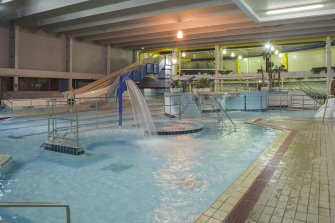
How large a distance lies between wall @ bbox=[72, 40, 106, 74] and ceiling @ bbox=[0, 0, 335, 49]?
89 centimetres

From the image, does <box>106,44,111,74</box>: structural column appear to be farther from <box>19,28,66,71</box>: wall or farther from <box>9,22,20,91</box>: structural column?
<box>9,22,20,91</box>: structural column

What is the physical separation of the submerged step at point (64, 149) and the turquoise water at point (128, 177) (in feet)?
0.50

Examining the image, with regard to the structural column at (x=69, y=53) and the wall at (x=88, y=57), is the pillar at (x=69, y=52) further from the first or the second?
the wall at (x=88, y=57)

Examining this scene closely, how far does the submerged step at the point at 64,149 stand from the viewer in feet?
19.0

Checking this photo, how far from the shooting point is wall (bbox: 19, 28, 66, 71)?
60.2 ft

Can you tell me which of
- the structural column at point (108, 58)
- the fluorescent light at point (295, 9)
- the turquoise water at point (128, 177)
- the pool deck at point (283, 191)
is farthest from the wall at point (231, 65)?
the pool deck at point (283, 191)

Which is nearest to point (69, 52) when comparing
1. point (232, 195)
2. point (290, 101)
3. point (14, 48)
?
point (14, 48)

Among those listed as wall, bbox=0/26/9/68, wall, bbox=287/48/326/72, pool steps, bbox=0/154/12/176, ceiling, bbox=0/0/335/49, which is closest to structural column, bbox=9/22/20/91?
wall, bbox=0/26/9/68

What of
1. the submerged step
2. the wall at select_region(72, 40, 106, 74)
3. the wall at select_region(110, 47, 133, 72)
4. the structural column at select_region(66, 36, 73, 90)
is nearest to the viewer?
the submerged step

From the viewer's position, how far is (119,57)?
26.7 metres

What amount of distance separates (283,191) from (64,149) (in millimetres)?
4511

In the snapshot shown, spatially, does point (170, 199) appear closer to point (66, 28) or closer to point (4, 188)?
point (4, 188)

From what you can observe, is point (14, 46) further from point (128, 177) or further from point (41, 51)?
point (128, 177)

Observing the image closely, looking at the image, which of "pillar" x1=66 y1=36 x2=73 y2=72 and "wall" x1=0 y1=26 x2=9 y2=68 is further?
"pillar" x1=66 y1=36 x2=73 y2=72
